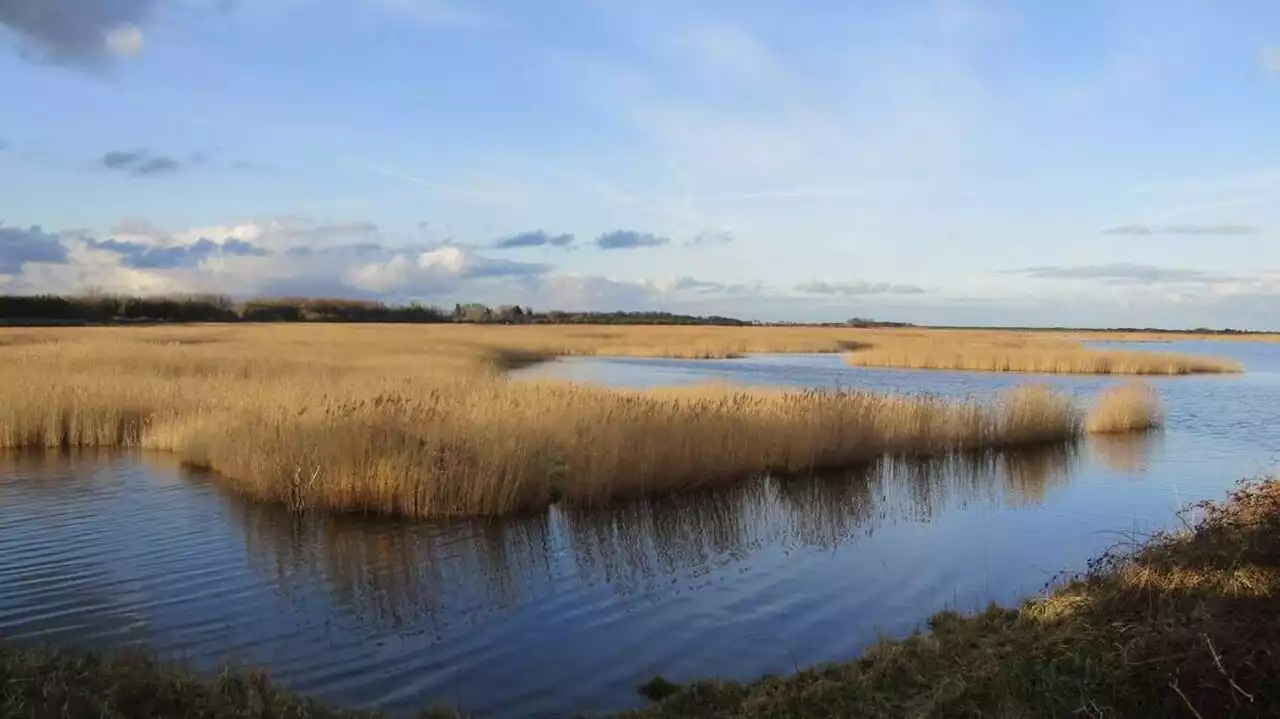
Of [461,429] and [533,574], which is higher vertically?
[461,429]

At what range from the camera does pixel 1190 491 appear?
14.7m

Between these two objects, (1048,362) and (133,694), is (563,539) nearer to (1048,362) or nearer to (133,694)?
(133,694)

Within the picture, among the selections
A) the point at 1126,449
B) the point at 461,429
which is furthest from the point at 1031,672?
the point at 1126,449

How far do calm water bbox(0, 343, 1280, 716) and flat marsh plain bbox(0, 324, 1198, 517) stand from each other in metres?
0.58

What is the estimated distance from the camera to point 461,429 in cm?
1325

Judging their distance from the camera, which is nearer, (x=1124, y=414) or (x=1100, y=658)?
(x=1100, y=658)

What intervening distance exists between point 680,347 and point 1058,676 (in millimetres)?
51648

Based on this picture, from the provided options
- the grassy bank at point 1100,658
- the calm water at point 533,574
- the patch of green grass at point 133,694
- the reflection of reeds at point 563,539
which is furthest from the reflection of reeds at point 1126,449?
the patch of green grass at point 133,694

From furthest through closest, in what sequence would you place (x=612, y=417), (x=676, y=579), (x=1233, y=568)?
1. (x=612, y=417)
2. (x=676, y=579)
3. (x=1233, y=568)

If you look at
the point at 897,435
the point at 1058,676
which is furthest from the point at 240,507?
the point at 897,435

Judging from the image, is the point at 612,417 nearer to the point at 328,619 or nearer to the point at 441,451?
the point at 441,451

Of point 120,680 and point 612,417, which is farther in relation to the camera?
point 612,417

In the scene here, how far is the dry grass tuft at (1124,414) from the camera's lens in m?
22.0

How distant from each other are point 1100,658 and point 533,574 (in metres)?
5.71
